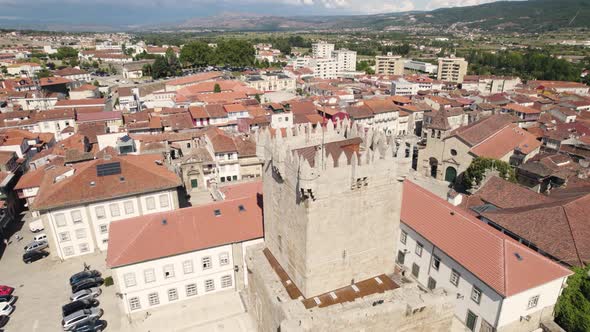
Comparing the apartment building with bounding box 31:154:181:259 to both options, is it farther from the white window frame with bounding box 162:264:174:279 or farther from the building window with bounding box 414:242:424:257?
the building window with bounding box 414:242:424:257

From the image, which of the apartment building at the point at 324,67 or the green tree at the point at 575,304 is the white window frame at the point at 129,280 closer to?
the green tree at the point at 575,304

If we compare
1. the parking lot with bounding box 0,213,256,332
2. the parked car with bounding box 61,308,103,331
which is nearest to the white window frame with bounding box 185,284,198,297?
the parking lot with bounding box 0,213,256,332

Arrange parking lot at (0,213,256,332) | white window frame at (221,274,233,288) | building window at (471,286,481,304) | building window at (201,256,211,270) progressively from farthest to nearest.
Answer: white window frame at (221,274,233,288)
building window at (201,256,211,270)
parking lot at (0,213,256,332)
building window at (471,286,481,304)

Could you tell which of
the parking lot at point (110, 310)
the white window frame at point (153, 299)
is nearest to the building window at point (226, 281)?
the parking lot at point (110, 310)

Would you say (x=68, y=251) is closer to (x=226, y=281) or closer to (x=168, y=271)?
(x=168, y=271)

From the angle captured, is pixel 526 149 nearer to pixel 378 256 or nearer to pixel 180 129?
pixel 378 256

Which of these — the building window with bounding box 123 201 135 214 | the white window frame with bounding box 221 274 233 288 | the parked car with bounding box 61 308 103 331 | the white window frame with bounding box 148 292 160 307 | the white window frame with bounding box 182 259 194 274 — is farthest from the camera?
the building window with bounding box 123 201 135 214

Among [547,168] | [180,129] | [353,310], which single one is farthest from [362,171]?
[180,129]
